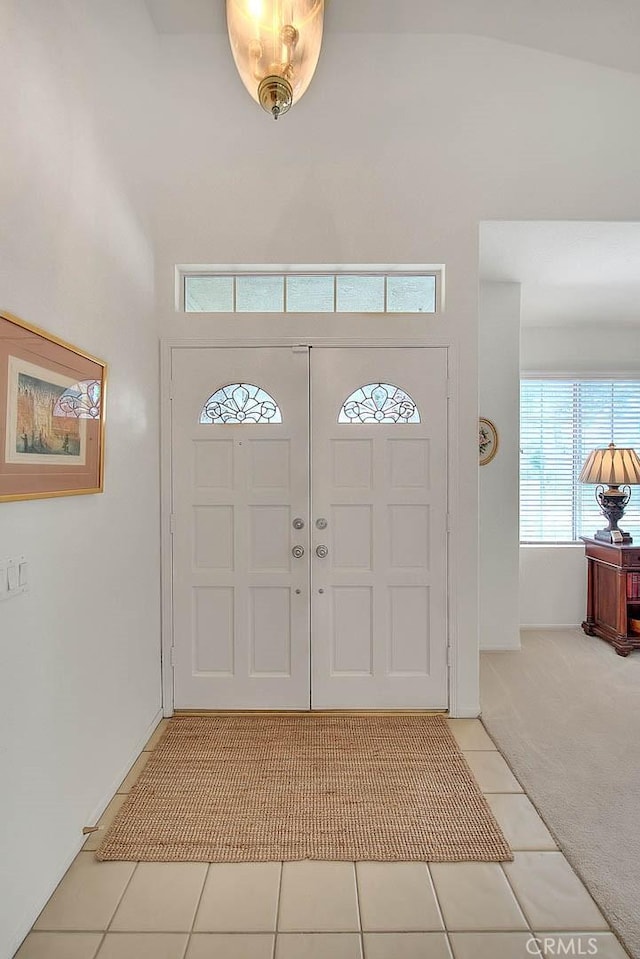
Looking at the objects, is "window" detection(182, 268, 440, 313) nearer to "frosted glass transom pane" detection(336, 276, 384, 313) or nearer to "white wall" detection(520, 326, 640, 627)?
"frosted glass transom pane" detection(336, 276, 384, 313)

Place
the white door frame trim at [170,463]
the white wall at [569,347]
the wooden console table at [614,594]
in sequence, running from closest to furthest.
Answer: the white door frame trim at [170,463]
the wooden console table at [614,594]
the white wall at [569,347]

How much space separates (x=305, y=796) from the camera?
2377 mm

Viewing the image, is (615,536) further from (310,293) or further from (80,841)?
(80,841)

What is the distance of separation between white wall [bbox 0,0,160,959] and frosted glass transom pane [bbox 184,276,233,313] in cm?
27

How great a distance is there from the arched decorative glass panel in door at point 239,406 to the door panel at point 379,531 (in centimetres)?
28

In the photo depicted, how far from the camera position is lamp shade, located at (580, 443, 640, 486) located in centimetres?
430

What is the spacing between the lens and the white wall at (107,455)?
1.67 metres

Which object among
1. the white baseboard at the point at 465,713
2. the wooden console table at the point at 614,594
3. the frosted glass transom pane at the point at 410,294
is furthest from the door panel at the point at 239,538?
the wooden console table at the point at 614,594

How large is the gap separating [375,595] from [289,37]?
8.29 ft

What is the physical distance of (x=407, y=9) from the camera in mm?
2730

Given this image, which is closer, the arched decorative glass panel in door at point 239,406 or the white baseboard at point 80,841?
the white baseboard at point 80,841

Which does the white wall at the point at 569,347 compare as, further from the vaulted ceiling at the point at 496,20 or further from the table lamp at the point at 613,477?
the vaulted ceiling at the point at 496,20

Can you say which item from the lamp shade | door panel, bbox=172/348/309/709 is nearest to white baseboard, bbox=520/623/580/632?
the lamp shade

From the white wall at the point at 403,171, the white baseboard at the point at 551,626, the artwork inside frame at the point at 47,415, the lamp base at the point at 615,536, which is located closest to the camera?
the artwork inside frame at the point at 47,415
